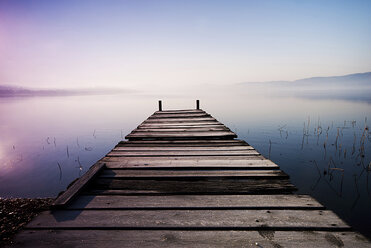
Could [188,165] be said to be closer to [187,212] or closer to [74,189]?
[187,212]

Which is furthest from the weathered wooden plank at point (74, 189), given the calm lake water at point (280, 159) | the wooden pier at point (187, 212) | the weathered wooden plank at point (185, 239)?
the calm lake water at point (280, 159)

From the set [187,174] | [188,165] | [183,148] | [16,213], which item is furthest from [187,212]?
[16,213]

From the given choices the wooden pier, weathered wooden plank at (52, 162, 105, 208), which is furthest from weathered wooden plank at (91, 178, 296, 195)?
weathered wooden plank at (52, 162, 105, 208)

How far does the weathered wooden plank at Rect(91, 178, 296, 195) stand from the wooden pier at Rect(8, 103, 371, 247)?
0.01 meters

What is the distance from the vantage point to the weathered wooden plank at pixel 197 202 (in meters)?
2.22

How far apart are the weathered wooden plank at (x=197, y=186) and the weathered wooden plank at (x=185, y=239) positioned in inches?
29.0

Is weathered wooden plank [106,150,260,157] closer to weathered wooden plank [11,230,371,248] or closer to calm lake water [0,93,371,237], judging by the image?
weathered wooden plank [11,230,371,248]

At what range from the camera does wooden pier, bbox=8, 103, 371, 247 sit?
1746 mm

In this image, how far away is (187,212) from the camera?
6.99ft

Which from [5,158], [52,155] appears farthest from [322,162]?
[5,158]

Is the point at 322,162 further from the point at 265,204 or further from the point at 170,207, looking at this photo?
the point at 170,207

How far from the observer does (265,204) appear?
2.24 metres

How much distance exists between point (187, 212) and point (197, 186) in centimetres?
62

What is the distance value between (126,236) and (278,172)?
7.31 feet
